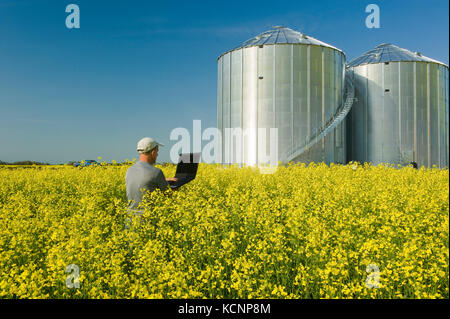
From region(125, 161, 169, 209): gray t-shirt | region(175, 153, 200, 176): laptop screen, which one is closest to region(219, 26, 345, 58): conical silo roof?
region(175, 153, 200, 176): laptop screen

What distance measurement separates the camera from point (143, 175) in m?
4.48

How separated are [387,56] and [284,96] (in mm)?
10941

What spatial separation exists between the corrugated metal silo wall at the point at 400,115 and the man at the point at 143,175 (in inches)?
856

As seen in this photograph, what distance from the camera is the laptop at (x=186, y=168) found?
523 cm

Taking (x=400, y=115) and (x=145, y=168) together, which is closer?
(x=145, y=168)

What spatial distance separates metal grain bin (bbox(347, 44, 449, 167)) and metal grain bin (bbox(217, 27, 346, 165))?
3.96 m

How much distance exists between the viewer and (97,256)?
309 cm

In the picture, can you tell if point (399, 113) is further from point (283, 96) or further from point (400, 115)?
point (283, 96)

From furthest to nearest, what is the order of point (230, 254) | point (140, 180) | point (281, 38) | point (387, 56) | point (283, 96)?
point (387, 56) → point (281, 38) → point (283, 96) → point (140, 180) → point (230, 254)

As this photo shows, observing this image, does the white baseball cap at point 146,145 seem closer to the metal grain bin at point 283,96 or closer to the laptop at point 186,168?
the laptop at point 186,168

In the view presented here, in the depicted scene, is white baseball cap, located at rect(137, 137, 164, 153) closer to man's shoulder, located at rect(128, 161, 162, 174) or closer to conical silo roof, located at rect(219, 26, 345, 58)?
man's shoulder, located at rect(128, 161, 162, 174)

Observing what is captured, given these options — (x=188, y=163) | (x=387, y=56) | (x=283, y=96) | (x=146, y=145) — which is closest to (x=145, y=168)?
(x=146, y=145)

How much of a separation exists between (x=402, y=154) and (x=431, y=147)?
2691 mm
